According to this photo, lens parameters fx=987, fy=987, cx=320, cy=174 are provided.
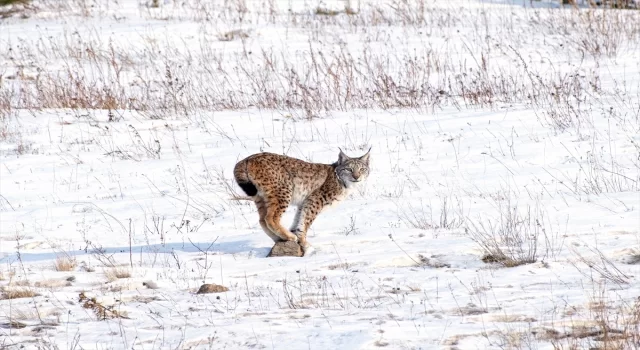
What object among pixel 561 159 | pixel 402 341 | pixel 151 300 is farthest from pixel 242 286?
pixel 561 159

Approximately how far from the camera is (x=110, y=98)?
13250mm

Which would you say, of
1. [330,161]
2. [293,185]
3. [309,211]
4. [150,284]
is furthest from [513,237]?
[330,161]

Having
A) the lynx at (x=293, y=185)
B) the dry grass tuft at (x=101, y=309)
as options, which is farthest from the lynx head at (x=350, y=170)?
the dry grass tuft at (x=101, y=309)

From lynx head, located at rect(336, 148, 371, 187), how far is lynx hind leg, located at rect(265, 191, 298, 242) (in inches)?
24.5

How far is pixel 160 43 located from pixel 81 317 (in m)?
12.2

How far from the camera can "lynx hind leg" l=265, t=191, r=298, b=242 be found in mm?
7824

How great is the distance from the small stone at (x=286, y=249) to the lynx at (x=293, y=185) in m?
0.12

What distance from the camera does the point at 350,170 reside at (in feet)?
27.9

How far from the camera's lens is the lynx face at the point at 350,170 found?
8.47 metres

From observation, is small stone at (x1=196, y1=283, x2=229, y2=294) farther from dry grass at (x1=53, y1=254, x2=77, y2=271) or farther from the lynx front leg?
the lynx front leg

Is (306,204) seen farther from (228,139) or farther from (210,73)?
(210,73)

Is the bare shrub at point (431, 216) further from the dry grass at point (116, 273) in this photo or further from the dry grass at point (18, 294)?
the dry grass at point (18, 294)

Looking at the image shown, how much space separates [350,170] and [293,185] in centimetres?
58

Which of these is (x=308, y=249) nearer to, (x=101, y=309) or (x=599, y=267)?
(x=101, y=309)
